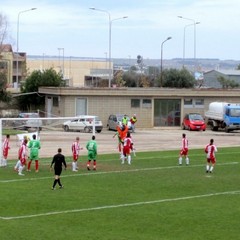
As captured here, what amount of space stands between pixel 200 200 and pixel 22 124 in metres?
19.1

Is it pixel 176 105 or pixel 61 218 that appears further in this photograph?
pixel 176 105

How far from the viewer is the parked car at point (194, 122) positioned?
72.6 meters

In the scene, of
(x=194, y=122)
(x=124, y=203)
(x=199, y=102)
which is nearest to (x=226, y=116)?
(x=194, y=122)

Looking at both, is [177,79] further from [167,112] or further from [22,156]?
[22,156]

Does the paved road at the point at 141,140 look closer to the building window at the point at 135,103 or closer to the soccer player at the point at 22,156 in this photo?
the building window at the point at 135,103

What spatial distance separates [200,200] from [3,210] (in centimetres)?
754

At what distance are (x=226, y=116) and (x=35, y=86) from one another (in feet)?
78.9

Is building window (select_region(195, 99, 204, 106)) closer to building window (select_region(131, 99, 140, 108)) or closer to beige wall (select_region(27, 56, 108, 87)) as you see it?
building window (select_region(131, 99, 140, 108))

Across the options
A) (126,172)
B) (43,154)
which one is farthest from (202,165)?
(43,154)

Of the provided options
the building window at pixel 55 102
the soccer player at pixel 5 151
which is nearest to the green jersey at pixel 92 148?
the soccer player at pixel 5 151

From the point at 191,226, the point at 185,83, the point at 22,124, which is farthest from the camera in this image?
the point at 185,83

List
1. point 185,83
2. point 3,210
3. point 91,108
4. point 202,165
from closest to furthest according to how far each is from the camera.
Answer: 1. point 3,210
2. point 202,165
3. point 91,108
4. point 185,83

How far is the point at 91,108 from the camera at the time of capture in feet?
242

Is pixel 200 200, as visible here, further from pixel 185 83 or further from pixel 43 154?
pixel 185 83
